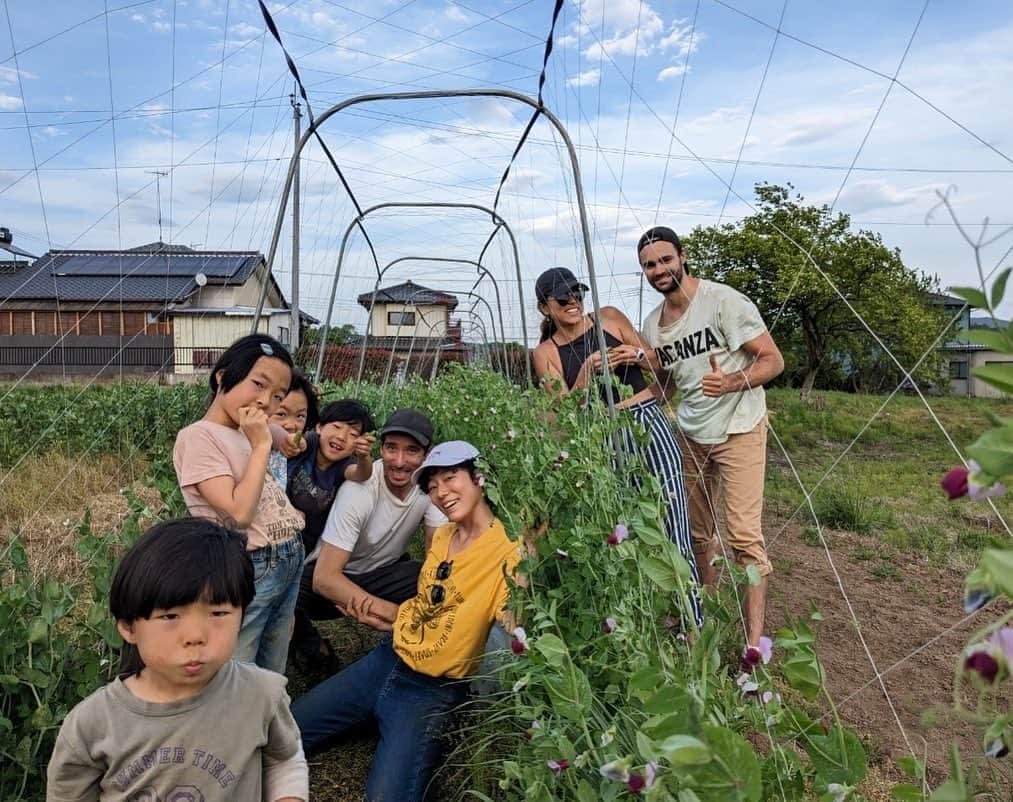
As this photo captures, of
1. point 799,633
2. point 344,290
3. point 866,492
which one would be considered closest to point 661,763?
point 799,633

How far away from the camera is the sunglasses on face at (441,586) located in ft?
7.30

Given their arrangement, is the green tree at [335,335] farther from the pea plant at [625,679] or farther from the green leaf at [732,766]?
the green leaf at [732,766]

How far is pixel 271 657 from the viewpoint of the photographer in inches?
92.4

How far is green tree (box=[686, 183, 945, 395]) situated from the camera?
18547 millimetres

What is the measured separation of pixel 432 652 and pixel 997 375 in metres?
1.93

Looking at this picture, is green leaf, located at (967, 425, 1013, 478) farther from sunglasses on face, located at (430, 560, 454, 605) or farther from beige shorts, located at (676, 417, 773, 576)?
beige shorts, located at (676, 417, 773, 576)

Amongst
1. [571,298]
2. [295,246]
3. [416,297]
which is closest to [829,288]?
[416,297]

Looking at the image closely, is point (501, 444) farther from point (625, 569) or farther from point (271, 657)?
point (625, 569)

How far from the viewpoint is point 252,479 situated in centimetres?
193

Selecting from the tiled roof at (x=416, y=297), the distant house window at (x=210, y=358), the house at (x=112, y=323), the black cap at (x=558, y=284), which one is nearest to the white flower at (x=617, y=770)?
the black cap at (x=558, y=284)

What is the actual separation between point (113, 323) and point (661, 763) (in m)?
18.2

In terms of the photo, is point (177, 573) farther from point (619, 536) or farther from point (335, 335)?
point (335, 335)

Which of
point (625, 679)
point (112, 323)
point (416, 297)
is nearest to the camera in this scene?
point (625, 679)

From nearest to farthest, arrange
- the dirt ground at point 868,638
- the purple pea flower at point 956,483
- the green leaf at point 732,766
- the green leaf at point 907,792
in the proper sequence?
the purple pea flower at point 956,483 → the green leaf at point 732,766 → the green leaf at point 907,792 → the dirt ground at point 868,638
